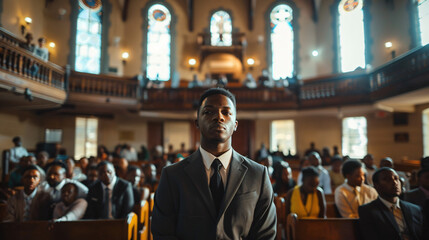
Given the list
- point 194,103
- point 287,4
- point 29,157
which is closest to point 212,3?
point 287,4

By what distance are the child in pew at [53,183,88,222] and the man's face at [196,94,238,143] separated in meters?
2.05

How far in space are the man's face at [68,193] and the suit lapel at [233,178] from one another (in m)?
2.10

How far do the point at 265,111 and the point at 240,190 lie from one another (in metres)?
8.91

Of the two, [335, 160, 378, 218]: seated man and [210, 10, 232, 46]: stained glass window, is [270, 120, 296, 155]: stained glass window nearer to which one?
[210, 10, 232, 46]: stained glass window

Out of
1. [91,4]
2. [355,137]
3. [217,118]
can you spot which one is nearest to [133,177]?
[217,118]

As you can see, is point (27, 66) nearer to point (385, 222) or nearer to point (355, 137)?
point (385, 222)

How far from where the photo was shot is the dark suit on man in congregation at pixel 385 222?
2.04 meters

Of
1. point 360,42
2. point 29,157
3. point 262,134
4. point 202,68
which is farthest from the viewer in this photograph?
point 202,68

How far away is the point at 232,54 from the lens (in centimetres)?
1241

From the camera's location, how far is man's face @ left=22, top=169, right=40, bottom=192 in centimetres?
270

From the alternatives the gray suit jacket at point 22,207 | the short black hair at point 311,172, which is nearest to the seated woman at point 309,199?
the short black hair at point 311,172

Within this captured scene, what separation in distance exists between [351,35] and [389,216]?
1175 centimetres

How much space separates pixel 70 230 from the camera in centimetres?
227

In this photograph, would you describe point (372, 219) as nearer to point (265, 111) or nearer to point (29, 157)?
point (29, 157)
